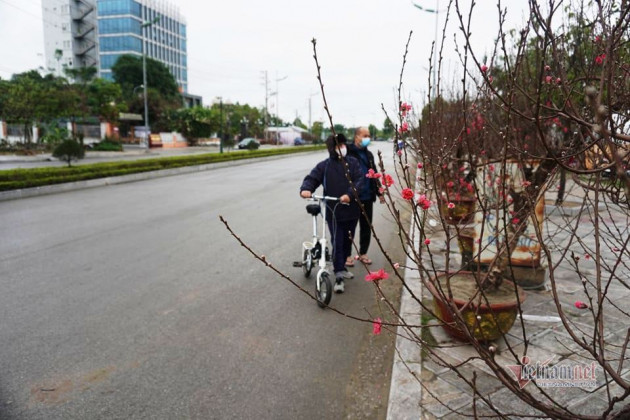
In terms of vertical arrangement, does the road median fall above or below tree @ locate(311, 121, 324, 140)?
below

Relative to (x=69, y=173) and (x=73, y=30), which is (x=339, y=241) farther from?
(x=73, y=30)

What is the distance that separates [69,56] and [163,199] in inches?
3412

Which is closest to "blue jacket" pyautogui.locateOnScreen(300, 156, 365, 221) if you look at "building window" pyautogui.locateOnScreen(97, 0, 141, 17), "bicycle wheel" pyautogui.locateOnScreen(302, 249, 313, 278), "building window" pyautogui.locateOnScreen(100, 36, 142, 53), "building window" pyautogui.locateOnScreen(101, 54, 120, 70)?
"bicycle wheel" pyautogui.locateOnScreen(302, 249, 313, 278)

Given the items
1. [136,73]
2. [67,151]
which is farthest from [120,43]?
[67,151]

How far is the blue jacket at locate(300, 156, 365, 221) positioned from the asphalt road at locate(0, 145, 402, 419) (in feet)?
2.95

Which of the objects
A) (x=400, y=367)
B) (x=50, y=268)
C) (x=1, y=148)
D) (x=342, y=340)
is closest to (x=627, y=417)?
(x=400, y=367)

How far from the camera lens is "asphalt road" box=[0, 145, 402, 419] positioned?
3.08 m

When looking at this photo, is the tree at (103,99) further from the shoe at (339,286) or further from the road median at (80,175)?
the shoe at (339,286)

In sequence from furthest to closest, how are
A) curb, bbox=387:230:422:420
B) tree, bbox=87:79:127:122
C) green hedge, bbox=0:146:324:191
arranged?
1. tree, bbox=87:79:127:122
2. green hedge, bbox=0:146:324:191
3. curb, bbox=387:230:422:420

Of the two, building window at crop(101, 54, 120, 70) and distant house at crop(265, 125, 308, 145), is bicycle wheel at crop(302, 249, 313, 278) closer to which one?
distant house at crop(265, 125, 308, 145)

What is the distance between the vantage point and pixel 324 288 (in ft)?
15.4

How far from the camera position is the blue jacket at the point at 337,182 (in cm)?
504

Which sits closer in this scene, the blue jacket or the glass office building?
the blue jacket

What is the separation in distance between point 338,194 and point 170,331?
2239 mm
